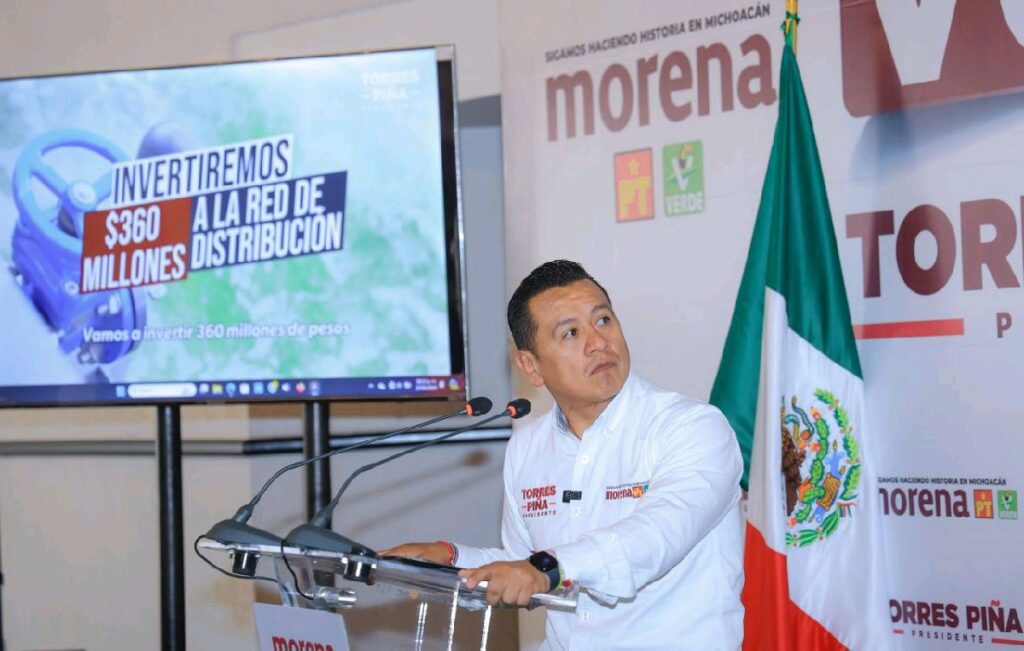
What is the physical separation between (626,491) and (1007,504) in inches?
43.8

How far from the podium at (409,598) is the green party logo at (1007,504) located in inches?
62.0

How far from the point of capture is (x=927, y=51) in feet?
10.6

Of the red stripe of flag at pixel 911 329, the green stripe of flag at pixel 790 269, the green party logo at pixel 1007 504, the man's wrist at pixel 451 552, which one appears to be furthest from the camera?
the green stripe of flag at pixel 790 269

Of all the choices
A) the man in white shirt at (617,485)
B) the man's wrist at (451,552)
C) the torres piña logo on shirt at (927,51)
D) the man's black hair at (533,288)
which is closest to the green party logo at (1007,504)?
the man in white shirt at (617,485)

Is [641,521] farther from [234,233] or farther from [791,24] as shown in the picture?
[234,233]

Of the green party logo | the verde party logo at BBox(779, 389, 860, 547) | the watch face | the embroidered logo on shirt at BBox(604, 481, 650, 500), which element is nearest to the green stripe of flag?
the verde party logo at BBox(779, 389, 860, 547)

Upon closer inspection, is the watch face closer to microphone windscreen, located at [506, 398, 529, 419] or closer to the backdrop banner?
microphone windscreen, located at [506, 398, 529, 419]

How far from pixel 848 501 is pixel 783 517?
183mm

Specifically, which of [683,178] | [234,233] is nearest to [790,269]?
[683,178]

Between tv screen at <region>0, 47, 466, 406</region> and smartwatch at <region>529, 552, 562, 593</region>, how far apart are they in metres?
1.60

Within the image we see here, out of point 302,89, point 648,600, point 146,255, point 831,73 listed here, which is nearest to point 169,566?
point 146,255

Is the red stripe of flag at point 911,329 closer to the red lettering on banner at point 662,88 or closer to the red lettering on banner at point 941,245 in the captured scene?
the red lettering on banner at point 941,245

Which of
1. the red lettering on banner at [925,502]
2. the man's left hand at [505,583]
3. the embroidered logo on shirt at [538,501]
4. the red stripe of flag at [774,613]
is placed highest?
the embroidered logo on shirt at [538,501]

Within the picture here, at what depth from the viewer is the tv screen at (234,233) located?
12.1 feet
